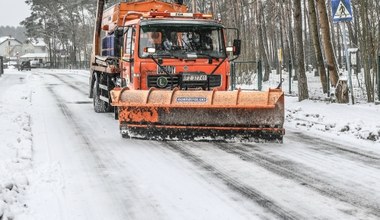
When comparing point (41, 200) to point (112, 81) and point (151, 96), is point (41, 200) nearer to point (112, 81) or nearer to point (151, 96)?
point (151, 96)

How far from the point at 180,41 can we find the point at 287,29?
26812 mm

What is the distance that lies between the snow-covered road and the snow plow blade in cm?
20

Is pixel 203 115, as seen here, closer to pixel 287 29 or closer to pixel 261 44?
pixel 261 44

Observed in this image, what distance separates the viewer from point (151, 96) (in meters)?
8.92

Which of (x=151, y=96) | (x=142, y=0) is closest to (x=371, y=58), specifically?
(x=142, y=0)

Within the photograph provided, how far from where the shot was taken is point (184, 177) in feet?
20.1

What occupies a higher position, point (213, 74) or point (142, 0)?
point (142, 0)

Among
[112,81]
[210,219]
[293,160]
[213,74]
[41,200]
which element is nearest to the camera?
[210,219]

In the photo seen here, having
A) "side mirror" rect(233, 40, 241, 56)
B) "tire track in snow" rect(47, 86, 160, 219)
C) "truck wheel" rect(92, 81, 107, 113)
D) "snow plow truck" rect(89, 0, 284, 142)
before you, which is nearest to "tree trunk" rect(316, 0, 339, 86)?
"snow plow truck" rect(89, 0, 284, 142)

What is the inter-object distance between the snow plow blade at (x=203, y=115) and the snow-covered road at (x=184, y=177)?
20cm

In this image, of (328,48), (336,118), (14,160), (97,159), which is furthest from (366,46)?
(14,160)

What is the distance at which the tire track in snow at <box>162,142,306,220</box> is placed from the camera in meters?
4.66

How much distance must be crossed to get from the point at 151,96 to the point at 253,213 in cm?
459

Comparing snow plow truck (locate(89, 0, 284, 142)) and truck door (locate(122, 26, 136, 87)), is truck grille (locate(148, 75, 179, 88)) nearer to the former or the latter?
snow plow truck (locate(89, 0, 284, 142))
